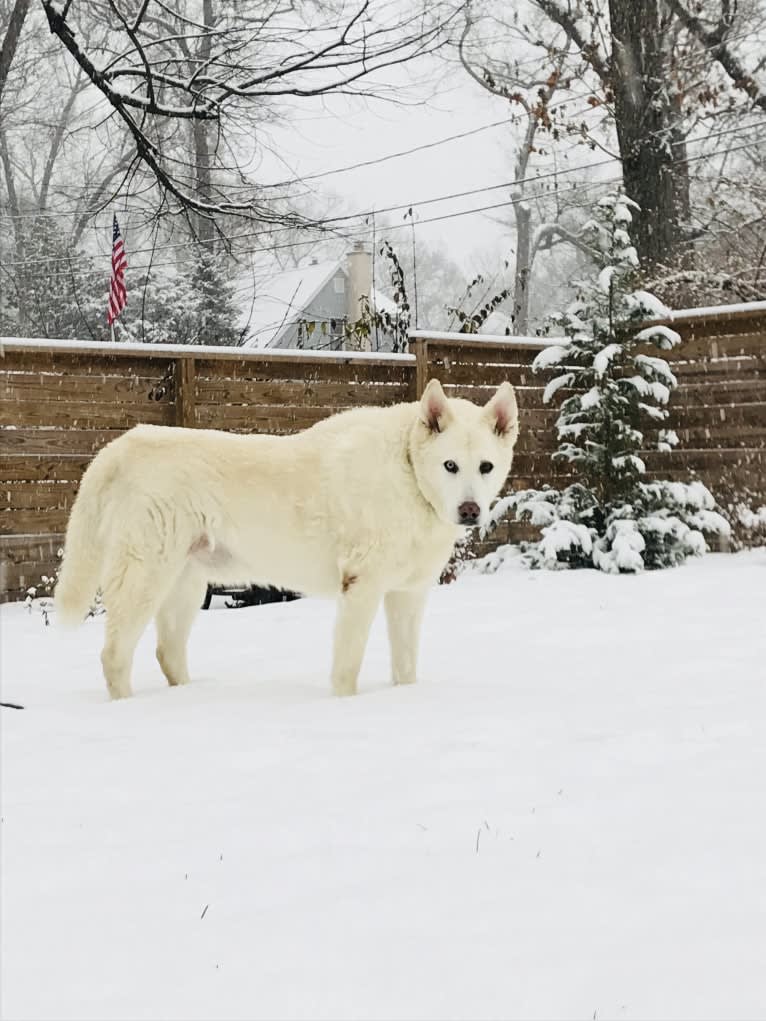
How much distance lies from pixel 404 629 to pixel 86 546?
58.4 inches

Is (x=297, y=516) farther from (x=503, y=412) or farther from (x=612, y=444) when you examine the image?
(x=612, y=444)

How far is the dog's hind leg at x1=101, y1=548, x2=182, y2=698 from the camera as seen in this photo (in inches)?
172

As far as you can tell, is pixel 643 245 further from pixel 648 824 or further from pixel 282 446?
pixel 648 824

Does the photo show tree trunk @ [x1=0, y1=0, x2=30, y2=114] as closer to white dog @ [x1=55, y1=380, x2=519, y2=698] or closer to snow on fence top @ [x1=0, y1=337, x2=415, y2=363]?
snow on fence top @ [x1=0, y1=337, x2=415, y2=363]

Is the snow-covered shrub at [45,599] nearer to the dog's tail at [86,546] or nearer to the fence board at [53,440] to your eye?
the fence board at [53,440]

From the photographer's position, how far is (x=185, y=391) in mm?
8562

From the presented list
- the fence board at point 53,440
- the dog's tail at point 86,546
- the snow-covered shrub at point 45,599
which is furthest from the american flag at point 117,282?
the dog's tail at point 86,546

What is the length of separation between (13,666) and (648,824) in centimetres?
422

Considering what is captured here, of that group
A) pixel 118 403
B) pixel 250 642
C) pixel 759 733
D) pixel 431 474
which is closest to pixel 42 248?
pixel 118 403

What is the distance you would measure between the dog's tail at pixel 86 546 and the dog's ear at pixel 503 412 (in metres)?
1.73

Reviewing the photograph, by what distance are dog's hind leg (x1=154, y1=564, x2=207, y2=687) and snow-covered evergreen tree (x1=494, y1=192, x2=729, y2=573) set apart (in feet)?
13.6

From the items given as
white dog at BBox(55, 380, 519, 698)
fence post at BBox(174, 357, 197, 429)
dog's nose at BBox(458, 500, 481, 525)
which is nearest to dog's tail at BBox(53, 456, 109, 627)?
white dog at BBox(55, 380, 519, 698)

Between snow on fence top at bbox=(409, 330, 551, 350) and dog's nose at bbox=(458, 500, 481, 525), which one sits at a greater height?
snow on fence top at bbox=(409, 330, 551, 350)

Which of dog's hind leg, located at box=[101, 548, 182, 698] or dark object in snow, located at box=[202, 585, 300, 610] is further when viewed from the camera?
dark object in snow, located at box=[202, 585, 300, 610]
